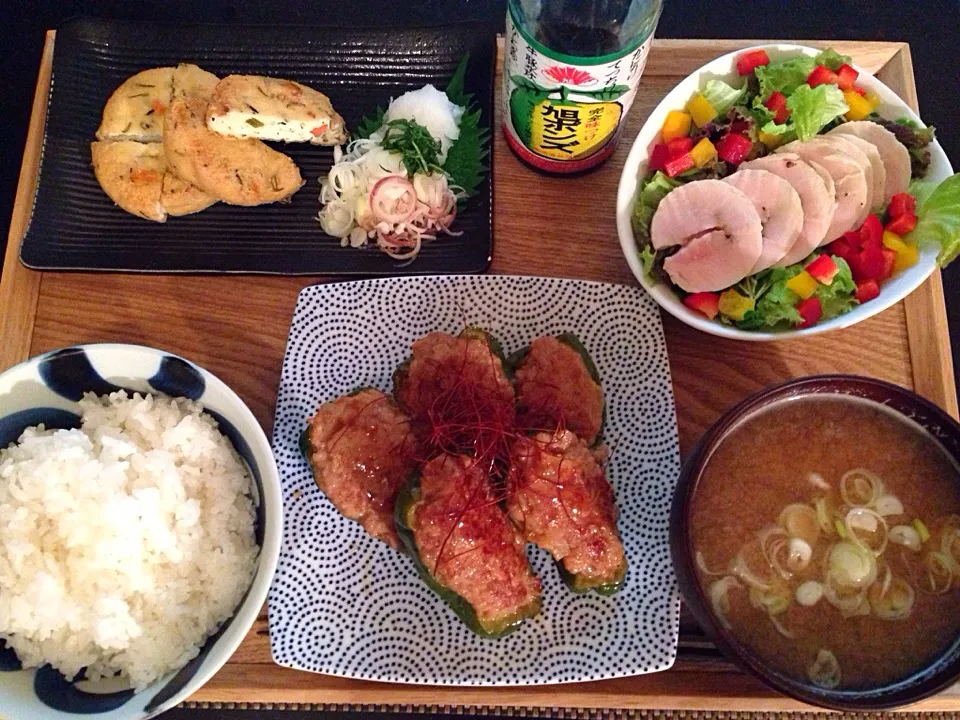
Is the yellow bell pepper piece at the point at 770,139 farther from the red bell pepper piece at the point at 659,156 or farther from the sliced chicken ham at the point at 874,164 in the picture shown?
the red bell pepper piece at the point at 659,156

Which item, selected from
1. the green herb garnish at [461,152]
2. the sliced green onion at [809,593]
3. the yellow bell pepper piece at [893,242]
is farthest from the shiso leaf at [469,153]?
the sliced green onion at [809,593]

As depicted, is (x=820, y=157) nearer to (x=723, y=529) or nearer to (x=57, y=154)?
(x=723, y=529)

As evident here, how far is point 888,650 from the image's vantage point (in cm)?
144

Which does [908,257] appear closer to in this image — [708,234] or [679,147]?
[708,234]

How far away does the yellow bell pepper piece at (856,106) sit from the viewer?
6.12 feet

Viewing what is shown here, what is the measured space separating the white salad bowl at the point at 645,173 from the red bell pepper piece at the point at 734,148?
15 cm

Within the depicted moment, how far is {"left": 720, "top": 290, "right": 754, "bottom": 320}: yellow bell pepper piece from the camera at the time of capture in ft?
5.69

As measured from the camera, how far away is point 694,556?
143 cm

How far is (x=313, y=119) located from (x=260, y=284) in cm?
50

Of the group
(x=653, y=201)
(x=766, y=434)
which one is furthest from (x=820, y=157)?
(x=766, y=434)

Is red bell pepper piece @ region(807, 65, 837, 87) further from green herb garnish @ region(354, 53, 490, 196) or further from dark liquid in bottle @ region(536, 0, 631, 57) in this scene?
green herb garnish @ region(354, 53, 490, 196)

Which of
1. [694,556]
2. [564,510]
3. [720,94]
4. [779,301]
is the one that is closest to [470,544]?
[564,510]

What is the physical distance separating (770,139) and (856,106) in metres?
0.25

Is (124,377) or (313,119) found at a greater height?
(313,119)
